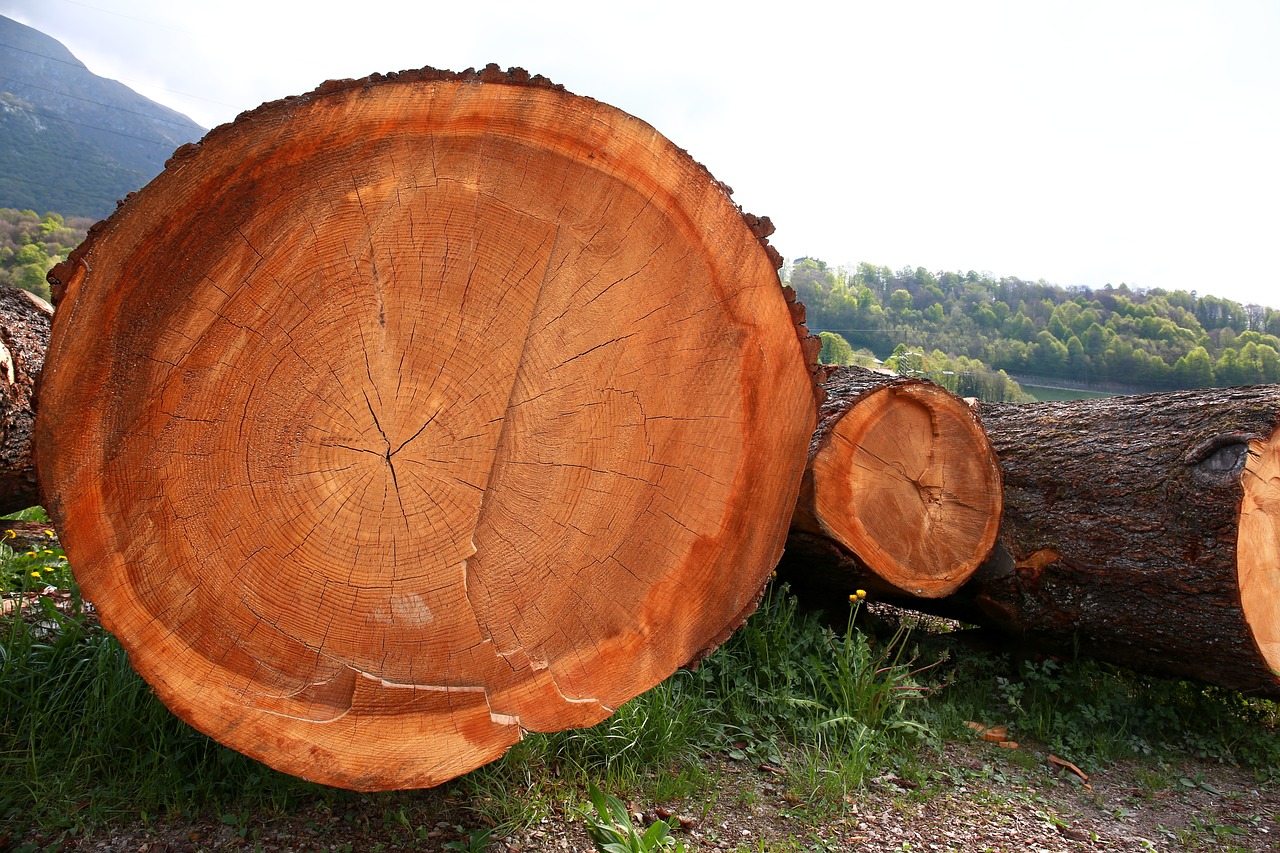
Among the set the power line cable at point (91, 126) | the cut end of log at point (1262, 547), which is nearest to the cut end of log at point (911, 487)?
the cut end of log at point (1262, 547)

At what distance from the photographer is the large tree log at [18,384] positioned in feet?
7.47

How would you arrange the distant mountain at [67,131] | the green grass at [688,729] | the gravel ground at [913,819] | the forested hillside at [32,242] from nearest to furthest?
1. the gravel ground at [913,819]
2. the green grass at [688,729]
3. the forested hillside at [32,242]
4. the distant mountain at [67,131]

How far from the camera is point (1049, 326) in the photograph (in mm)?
7492

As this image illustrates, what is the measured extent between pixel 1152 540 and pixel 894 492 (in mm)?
971

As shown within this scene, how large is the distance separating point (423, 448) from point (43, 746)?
1.37 meters

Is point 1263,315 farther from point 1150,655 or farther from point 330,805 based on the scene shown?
point 330,805

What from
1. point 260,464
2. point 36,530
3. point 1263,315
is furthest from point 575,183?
point 1263,315

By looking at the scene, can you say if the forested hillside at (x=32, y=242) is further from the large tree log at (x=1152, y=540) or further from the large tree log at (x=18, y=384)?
the large tree log at (x=1152, y=540)

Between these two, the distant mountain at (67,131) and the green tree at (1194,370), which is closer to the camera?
the green tree at (1194,370)

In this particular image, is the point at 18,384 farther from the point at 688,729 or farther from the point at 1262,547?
the point at 1262,547

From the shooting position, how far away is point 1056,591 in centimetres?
310

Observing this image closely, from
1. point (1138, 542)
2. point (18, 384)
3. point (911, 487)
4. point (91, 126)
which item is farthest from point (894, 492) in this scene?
point (91, 126)

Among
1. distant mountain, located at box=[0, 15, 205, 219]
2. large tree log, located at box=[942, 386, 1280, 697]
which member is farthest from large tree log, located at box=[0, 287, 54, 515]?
distant mountain, located at box=[0, 15, 205, 219]

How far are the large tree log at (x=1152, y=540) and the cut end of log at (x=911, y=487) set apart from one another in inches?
10.3
